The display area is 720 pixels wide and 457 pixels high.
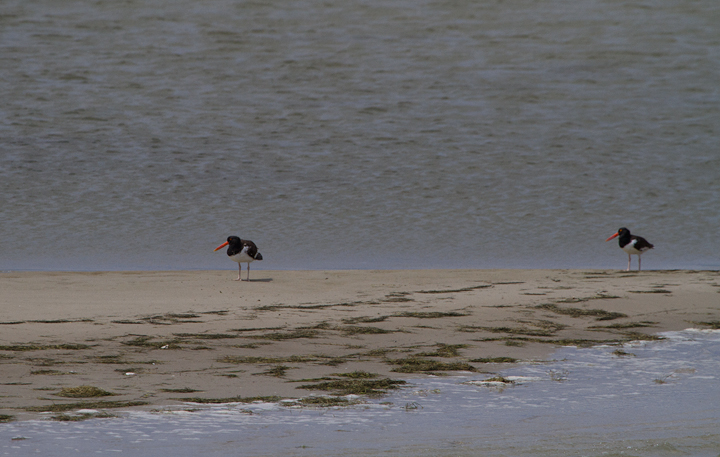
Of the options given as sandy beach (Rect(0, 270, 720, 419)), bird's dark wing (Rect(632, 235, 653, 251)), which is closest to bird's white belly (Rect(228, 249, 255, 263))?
sandy beach (Rect(0, 270, 720, 419))

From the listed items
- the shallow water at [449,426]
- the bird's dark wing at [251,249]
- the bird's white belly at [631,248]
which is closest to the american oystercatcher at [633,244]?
the bird's white belly at [631,248]

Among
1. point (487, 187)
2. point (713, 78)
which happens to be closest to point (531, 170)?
point (487, 187)

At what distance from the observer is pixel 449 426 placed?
14.3 ft

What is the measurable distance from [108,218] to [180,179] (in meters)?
3.06

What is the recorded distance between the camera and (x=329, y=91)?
23875mm

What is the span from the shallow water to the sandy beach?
33 cm

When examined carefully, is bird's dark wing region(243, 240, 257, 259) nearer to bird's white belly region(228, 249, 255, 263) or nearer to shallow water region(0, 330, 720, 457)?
bird's white belly region(228, 249, 255, 263)

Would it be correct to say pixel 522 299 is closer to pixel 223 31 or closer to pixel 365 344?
pixel 365 344

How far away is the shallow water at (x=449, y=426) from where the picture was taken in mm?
3879

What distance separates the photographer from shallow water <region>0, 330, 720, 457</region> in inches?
153

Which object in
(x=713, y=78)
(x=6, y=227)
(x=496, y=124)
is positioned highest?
(x=713, y=78)

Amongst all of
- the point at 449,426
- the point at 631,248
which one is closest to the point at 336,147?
the point at 631,248

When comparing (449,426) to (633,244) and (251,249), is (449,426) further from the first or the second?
(633,244)

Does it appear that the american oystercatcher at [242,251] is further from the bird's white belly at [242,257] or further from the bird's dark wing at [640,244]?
the bird's dark wing at [640,244]
